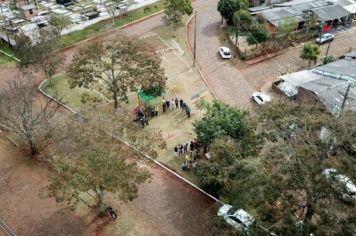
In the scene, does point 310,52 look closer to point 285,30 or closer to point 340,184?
point 285,30

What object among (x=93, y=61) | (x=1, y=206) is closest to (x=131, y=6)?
(x=93, y=61)

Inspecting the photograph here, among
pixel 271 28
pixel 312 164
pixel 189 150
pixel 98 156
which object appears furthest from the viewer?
pixel 271 28

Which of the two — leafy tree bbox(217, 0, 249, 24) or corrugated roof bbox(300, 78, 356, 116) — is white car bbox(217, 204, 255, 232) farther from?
leafy tree bbox(217, 0, 249, 24)

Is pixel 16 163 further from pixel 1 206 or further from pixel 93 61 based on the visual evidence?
pixel 93 61

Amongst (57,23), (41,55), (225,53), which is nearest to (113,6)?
(57,23)

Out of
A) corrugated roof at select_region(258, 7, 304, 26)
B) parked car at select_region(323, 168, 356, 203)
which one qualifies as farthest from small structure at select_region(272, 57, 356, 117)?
parked car at select_region(323, 168, 356, 203)

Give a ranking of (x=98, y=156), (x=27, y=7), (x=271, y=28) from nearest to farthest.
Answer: (x=98, y=156)
(x=271, y=28)
(x=27, y=7)

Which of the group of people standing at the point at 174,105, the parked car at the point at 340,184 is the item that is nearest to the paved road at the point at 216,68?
the group of people standing at the point at 174,105
